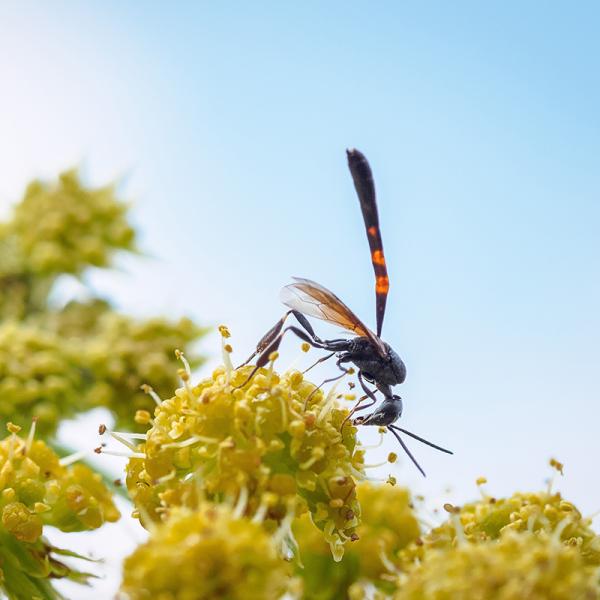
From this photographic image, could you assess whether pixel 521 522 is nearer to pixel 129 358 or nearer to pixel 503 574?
pixel 503 574

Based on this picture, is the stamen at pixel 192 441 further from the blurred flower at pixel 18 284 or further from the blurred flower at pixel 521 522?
the blurred flower at pixel 18 284

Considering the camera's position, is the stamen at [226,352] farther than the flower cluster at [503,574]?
Yes

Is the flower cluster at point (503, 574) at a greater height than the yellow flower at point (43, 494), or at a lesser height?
lesser

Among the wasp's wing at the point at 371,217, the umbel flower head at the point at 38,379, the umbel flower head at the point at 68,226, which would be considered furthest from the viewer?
the umbel flower head at the point at 68,226

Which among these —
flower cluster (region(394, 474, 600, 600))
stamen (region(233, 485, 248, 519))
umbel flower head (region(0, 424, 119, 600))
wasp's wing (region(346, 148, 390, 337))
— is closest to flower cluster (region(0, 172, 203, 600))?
umbel flower head (region(0, 424, 119, 600))

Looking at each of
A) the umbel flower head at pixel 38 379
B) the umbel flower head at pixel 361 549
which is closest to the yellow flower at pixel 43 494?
the umbel flower head at pixel 361 549
